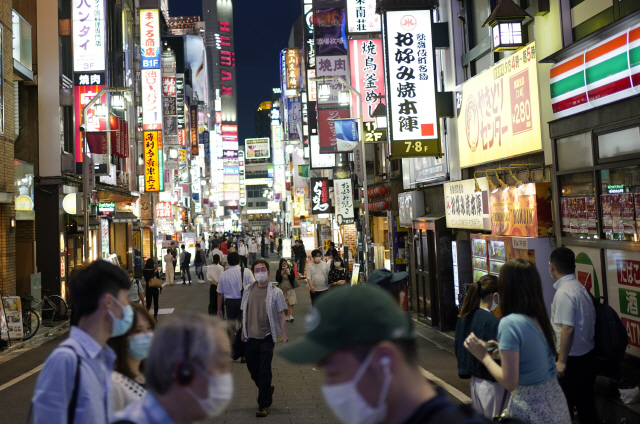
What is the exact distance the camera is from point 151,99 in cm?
4006

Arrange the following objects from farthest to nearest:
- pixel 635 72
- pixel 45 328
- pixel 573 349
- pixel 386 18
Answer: pixel 45 328 < pixel 386 18 < pixel 635 72 < pixel 573 349

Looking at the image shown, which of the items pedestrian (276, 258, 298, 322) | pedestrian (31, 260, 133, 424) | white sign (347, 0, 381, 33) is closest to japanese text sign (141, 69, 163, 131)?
white sign (347, 0, 381, 33)

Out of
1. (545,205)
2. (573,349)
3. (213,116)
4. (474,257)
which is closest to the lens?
(573,349)

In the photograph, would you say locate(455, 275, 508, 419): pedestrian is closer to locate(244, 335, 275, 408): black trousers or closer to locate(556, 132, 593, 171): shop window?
locate(244, 335, 275, 408): black trousers

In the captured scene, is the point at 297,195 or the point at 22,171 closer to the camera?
the point at 22,171

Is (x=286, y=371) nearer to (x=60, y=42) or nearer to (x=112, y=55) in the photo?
(x=60, y=42)

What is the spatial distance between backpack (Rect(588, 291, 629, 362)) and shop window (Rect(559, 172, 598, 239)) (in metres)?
2.60

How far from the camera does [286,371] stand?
11836 mm

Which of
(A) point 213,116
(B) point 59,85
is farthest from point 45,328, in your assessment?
(A) point 213,116

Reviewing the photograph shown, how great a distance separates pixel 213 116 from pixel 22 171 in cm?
12501

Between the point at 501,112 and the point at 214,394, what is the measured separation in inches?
438

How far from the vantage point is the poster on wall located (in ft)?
25.3

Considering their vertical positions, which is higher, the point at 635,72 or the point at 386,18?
the point at 386,18

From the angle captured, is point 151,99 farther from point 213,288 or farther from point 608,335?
point 608,335
